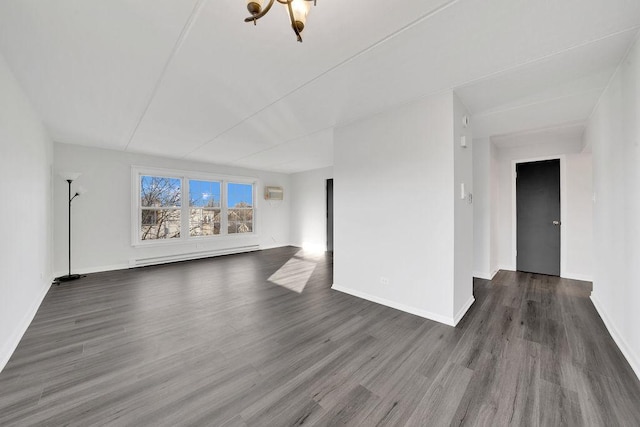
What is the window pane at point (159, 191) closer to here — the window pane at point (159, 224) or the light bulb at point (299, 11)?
the window pane at point (159, 224)

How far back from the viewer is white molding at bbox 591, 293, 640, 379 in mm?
1724

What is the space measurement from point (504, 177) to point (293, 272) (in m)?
4.52

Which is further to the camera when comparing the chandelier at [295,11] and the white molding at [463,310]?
the white molding at [463,310]

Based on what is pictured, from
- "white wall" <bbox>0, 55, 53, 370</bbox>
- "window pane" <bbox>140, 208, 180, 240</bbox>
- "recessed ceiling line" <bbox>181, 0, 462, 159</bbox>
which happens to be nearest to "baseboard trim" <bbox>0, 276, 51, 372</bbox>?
"white wall" <bbox>0, 55, 53, 370</bbox>

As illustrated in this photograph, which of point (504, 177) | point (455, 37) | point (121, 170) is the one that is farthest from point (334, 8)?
point (121, 170)

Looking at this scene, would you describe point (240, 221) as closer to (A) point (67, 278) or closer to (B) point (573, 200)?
(A) point (67, 278)

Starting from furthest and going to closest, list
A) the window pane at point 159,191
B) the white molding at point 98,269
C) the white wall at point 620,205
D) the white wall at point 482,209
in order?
the window pane at point 159,191 < the white molding at point 98,269 < the white wall at point 482,209 < the white wall at point 620,205

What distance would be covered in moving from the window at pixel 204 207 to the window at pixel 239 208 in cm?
31

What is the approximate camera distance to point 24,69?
2039 millimetres

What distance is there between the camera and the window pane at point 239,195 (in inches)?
264

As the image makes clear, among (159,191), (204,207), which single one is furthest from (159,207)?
(204,207)

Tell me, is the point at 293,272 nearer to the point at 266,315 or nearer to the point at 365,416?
the point at 266,315

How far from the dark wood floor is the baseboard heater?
6.39 ft

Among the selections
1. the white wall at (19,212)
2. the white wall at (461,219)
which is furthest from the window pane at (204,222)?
the white wall at (461,219)
